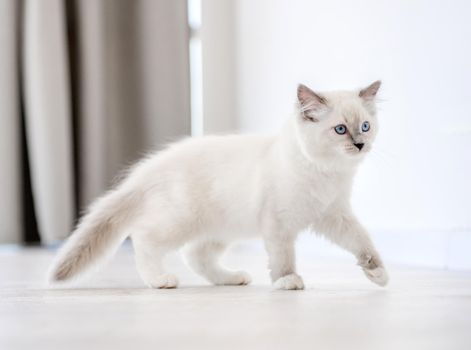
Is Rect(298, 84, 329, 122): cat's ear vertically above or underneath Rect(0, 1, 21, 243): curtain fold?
above

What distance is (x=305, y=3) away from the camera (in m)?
3.21

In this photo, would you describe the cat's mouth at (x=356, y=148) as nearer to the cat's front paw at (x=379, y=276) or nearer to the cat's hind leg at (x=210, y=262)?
the cat's front paw at (x=379, y=276)

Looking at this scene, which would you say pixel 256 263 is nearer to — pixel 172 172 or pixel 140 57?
pixel 172 172

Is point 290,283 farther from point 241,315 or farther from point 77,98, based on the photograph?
point 77,98

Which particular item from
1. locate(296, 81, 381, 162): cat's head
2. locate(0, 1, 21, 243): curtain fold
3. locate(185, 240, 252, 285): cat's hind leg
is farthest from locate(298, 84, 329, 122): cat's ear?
locate(0, 1, 21, 243): curtain fold

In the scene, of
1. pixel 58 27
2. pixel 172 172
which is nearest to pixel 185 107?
pixel 58 27

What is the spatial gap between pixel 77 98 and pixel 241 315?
2706mm

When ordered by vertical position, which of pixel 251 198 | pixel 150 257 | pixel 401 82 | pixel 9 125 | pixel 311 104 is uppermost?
pixel 311 104

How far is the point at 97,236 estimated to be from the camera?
6.47 feet

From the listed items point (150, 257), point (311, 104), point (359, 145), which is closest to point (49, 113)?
point (150, 257)

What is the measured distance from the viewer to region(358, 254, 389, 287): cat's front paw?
186cm

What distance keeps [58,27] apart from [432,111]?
1.96 m

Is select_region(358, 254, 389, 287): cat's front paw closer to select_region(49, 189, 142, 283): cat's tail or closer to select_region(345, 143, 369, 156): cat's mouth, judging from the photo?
select_region(345, 143, 369, 156): cat's mouth

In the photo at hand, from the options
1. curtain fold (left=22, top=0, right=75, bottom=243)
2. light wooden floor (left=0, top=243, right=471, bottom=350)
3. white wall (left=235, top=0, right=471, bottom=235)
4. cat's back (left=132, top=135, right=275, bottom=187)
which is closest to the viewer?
light wooden floor (left=0, top=243, right=471, bottom=350)
